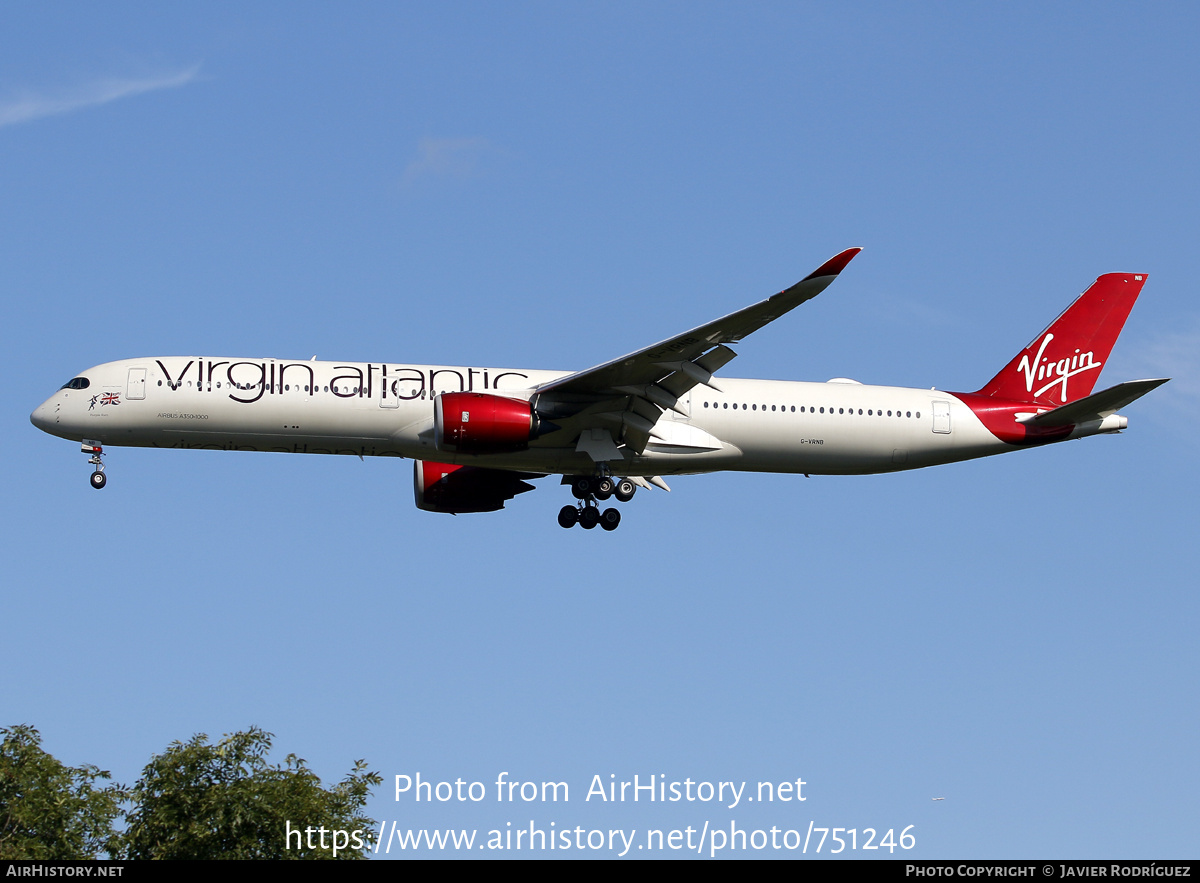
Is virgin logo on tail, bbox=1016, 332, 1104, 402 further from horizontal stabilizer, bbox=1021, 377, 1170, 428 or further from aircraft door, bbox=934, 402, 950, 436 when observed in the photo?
aircraft door, bbox=934, 402, 950, 436

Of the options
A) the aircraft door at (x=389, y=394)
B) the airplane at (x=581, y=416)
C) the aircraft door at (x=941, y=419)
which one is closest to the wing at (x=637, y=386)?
the airplane at (x=581, y=416)

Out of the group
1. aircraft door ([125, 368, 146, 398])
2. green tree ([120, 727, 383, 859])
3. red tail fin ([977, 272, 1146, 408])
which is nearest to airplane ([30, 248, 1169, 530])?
aircraft door ([125, 368, 146, 398])

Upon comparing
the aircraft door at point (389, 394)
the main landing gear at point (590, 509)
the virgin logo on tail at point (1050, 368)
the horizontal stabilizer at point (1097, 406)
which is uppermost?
the virgin logo on tail at point (1050, 368)

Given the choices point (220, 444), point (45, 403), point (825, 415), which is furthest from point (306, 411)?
point (825, 415)

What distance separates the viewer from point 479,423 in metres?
33.0

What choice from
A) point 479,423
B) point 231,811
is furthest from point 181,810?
point 479,423

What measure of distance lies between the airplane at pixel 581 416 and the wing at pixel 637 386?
0.04m

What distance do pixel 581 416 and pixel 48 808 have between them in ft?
48.0

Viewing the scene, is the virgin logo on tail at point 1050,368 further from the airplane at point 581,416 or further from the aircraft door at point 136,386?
the aircraft door at point 136,386

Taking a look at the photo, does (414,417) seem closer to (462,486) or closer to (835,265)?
(462,486)

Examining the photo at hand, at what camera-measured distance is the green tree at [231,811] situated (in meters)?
26.8

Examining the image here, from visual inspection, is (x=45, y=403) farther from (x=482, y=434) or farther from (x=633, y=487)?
(x=633, y=487)

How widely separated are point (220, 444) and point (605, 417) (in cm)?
941

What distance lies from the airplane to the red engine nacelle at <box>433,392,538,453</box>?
4 centimetres
